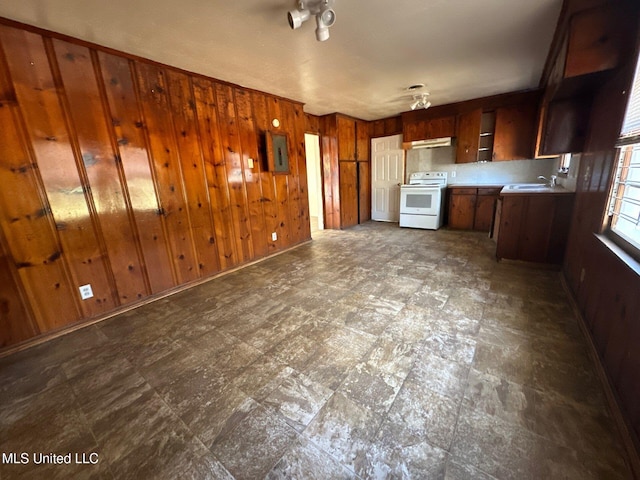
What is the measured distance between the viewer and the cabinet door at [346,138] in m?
5.13

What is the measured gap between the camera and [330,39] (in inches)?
85.7

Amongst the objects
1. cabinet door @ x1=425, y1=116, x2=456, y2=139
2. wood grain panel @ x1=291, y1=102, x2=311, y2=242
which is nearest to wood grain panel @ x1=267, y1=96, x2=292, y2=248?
wood grain panel @ x1=291, y1=102, x2=311, y2=242

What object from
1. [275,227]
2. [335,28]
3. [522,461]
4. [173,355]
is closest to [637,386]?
[522,461]

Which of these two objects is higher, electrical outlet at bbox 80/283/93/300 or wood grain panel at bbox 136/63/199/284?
wood grain panel at bbox 136/63/199/284

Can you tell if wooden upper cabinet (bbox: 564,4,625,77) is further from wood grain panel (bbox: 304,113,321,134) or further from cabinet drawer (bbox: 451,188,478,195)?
wood grain panel (bbox: 304,113,321,134)

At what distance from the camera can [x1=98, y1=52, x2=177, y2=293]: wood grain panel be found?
2.25 m

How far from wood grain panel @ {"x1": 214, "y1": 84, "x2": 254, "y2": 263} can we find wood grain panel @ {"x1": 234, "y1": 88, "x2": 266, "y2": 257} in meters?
0.07

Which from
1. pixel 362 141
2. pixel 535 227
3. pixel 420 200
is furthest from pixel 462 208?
pixel 362 141

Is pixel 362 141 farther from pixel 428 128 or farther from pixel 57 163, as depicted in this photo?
pixel 57 163

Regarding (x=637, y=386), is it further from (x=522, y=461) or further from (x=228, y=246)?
(x=228, y=246)

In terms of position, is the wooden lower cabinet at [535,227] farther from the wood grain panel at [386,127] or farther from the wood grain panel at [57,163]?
the wood grain panel at [57,163]

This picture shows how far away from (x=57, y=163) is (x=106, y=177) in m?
0.31

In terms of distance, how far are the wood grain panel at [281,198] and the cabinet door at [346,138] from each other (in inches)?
61.2

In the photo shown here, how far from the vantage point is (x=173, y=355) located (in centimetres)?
180
